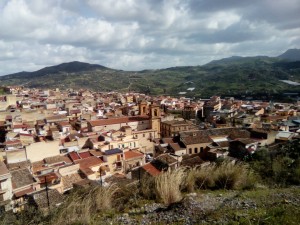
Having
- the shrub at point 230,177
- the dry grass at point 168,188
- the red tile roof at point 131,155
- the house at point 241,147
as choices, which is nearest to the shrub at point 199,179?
the shrub at point 230,177

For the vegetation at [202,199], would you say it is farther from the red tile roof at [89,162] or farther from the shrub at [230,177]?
the red tile roof at [89,162]

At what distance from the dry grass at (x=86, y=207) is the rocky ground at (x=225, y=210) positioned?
0.40m

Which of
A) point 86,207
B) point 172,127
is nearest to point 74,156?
point 172,127

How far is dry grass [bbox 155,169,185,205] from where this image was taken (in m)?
5.67

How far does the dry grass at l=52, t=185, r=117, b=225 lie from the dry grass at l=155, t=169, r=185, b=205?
1036 mm

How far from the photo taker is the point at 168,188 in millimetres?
5727

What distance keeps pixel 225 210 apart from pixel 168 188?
1289 millimetres

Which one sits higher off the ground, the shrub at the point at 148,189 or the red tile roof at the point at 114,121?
the shrub at the point at 148,189

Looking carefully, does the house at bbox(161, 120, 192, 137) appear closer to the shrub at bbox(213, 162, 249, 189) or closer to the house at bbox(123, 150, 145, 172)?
the house at bbox(123, 150, 145, 172)

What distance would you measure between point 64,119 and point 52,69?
15759 cm

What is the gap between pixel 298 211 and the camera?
4.71 metres

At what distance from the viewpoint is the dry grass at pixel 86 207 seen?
4.71 meters

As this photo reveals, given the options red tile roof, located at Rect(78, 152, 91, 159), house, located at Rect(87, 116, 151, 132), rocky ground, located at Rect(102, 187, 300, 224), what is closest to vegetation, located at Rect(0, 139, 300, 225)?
rocky ground, located at Rect(102, 187, 300, 224)

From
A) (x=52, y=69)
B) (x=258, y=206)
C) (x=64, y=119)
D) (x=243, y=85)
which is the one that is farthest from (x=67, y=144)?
(x=52, y=69)
